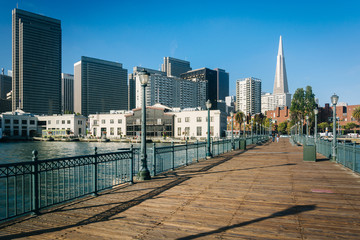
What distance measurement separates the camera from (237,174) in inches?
476

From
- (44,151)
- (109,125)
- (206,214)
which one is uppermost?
(109,125)

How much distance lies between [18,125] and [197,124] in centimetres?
9691

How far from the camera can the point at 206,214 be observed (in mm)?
6199

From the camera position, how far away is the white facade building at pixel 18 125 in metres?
130

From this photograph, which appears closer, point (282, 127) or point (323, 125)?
point (323, 125)

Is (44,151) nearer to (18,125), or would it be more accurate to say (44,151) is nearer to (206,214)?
(206,214)

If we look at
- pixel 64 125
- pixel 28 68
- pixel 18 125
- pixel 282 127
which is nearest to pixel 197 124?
pixel 282 127

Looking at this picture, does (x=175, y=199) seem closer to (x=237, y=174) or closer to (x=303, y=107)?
(x=237, y=174)

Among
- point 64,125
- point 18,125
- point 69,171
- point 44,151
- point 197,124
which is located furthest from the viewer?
point 18,125

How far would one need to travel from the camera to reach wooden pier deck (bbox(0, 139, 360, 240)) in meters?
5.07

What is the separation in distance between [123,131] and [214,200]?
109 metres

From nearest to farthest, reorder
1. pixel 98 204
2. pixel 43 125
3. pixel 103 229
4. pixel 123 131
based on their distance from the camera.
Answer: pixel 103 229, pixel 98 204, pixel 123 131, pixel 43 125

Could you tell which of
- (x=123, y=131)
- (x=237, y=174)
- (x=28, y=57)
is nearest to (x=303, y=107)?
(x=123, y=131)

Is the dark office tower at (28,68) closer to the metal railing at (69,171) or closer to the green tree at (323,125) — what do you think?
the green tree at (323,125)
